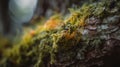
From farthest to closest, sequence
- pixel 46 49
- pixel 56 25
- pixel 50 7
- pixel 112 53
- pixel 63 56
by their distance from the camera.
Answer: pixel 50 7
pixel 56 25
pixel 46 49
pixel 63 56
pixel 112 53

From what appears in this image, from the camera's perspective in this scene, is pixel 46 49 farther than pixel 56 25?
No

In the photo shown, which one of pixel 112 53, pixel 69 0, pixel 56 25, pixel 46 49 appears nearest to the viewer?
pixel 112 53

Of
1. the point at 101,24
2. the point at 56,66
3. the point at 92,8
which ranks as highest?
the point at 92,8

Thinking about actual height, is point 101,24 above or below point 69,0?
below

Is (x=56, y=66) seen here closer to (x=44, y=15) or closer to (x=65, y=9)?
(x=65, y=9)

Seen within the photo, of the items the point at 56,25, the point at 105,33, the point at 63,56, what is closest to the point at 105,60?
the point at 105,33

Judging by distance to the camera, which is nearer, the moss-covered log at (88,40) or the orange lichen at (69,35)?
the moss-covered log at (88,40)

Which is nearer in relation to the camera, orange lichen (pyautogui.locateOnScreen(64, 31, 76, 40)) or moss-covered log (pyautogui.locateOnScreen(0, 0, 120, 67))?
moss-covered log (pyautogui.locateOnScreen(0, 0, 120, 67))

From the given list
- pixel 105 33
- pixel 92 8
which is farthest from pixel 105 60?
pixel 92 8

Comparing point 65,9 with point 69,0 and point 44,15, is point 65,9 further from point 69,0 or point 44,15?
point 44,15
